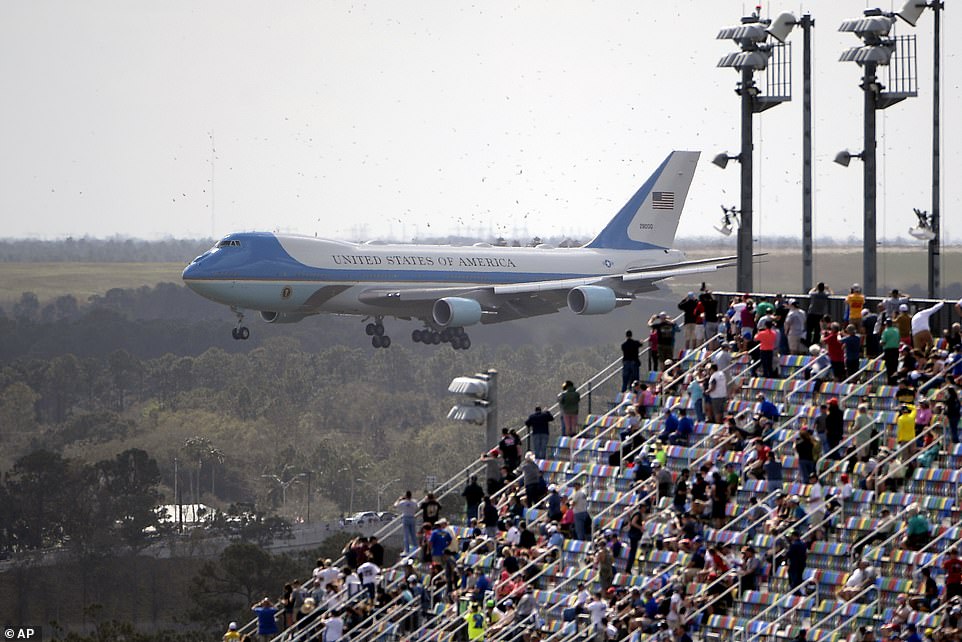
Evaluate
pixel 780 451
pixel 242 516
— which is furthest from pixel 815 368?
pixel 242 516

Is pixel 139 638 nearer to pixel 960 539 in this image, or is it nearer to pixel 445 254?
pixel 445 254

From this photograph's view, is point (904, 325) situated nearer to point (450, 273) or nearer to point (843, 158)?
point (843, 158)

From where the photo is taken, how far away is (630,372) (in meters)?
39.1

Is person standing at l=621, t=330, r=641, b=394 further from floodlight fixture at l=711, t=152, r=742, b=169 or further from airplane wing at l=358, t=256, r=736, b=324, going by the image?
airplane wing at l=358, t=256, r=736, b=324

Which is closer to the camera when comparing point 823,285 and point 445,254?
point 823,285

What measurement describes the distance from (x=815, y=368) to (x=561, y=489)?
17.5 ft

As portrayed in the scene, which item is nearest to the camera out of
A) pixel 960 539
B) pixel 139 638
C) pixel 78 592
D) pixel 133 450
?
pixel 960 539

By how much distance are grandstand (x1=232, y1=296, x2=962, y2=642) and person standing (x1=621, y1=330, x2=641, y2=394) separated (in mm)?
1316

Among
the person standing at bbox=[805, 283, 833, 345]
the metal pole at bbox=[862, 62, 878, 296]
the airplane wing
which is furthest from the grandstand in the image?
the airplane wing

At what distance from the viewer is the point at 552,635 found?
31.3 m

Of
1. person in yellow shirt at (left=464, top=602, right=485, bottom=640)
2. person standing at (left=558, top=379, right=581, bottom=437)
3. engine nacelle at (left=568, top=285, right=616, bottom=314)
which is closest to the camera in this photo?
person in yellow shirt at (left=464, top=602, right=485, bottom=640)

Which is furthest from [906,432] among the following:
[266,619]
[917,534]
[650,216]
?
[650,216]

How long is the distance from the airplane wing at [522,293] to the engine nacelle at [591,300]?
376 cm

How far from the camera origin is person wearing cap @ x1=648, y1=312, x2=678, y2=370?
127 feet
